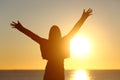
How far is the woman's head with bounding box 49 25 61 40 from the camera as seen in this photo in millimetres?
9688

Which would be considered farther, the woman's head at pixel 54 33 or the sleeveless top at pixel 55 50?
the sleeveless top at pixel 55 50

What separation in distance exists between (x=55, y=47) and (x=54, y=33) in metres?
0.31

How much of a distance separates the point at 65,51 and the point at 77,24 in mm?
564

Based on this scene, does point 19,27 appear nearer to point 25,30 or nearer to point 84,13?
point 25,30

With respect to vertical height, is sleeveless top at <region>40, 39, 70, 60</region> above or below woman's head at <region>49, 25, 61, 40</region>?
below

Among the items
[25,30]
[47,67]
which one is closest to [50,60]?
[47,67]

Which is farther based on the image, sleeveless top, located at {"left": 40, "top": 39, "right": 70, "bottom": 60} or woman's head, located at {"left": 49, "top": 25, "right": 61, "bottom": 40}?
sleeveless top, located at {"left": 40, "top": 39, "right": 70, "bottom": 60}

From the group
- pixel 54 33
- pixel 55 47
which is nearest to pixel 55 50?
pixel 55 47

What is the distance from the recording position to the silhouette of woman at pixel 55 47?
9.76 meters

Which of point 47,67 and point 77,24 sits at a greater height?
point 77,24

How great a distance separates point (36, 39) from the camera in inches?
388

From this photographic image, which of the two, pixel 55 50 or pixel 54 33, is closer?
pixel 54 33

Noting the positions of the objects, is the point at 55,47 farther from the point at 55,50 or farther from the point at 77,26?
the point at 77,26

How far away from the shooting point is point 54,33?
9711 millimetres
